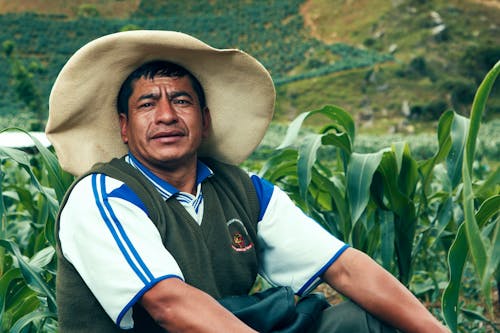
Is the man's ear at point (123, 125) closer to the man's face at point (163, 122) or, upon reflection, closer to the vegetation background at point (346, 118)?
the man's face at point (163, 122)

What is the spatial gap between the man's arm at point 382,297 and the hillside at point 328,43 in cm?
2848

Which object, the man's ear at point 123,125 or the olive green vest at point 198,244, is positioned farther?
the man's ear at point 123,125

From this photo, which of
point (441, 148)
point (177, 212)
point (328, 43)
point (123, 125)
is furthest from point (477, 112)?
point (328, 43)

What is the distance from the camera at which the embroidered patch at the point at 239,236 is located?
65.2 inches

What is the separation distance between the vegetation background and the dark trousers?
0.18 m

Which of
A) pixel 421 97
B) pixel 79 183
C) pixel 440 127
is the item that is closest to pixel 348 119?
pixel 440 127

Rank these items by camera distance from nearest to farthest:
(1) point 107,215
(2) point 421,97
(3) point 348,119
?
(1) point 107,215 < (3) point 348,119 < (2) point 421,97

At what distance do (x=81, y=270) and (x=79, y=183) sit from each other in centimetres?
17

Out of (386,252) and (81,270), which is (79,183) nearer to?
(81,270)

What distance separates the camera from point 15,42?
40.9 m

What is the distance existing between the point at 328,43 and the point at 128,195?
41.4 meters

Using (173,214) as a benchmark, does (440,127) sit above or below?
below

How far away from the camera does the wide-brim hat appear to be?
64.6 inches

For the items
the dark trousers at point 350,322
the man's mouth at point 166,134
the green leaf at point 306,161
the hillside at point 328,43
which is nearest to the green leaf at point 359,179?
the green leaf at point 306,161
